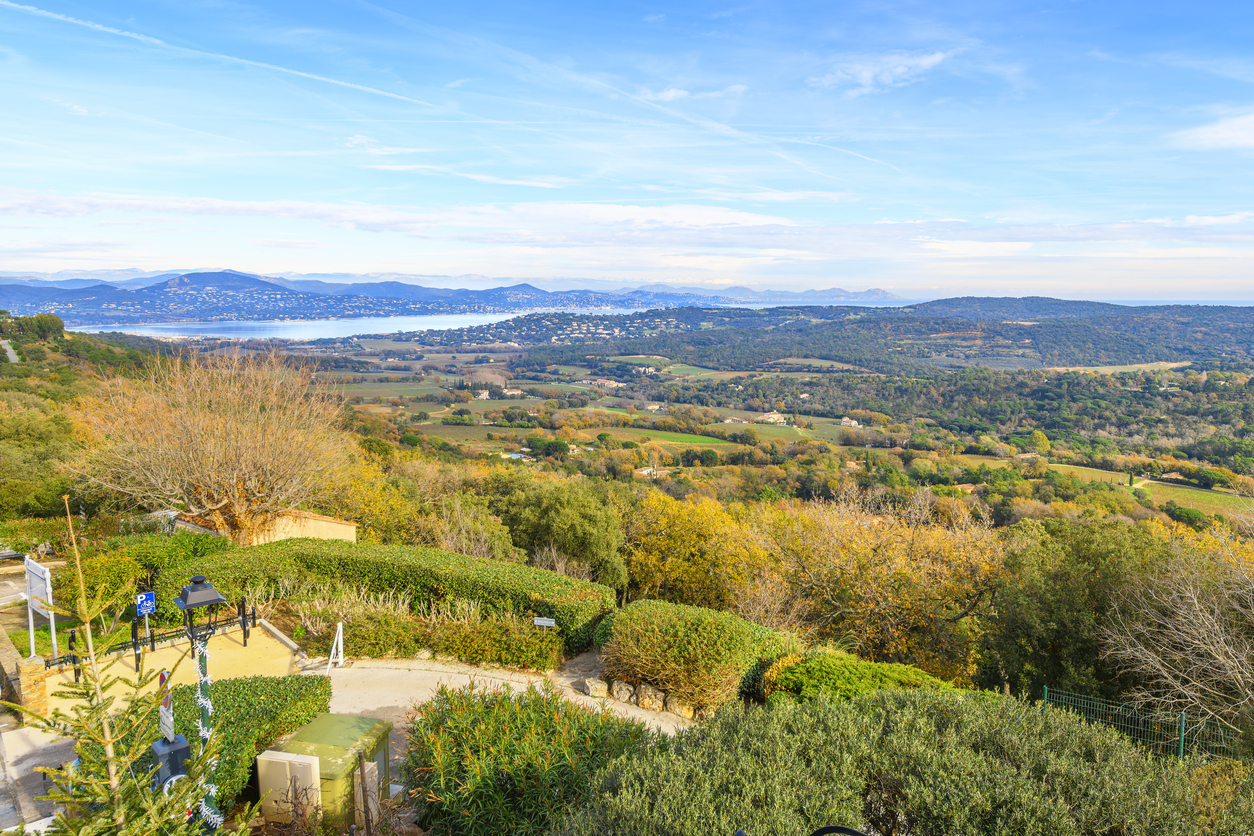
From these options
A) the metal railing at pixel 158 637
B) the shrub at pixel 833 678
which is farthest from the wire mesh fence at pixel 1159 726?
the metal railing at pixel 158 637

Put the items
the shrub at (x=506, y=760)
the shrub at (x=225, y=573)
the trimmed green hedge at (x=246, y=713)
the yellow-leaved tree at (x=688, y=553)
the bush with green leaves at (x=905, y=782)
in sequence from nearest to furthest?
the bush with green leaves at (x=905, y=782) → the shrub at (x=506, y=760) → the trimmed green hedge at (x=246, y=713) → the shrub at (x=225, y=573) → the yellow-leaved tree at (x=688, y=553)

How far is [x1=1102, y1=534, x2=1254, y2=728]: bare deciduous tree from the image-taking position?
27.0ft

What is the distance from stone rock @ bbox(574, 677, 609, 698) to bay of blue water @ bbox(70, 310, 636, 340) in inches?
2596

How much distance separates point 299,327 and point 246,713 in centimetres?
12339

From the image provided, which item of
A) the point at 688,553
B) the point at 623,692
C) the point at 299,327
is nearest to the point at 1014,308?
the point at 299,327

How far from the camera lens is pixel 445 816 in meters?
4.84

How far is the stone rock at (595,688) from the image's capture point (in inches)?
320

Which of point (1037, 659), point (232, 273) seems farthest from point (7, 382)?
point (232, 273)

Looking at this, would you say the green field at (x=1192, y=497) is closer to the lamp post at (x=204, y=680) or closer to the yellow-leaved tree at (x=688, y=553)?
the yellow-leaved tree at (x=688, y=553)

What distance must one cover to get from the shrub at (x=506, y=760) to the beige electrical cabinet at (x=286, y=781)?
636 millimetres

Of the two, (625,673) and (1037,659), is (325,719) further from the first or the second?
(1037,659)

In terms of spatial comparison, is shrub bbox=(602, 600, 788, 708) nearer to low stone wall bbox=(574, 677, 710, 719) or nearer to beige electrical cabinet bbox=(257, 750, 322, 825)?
low stone wall bbox=(574, 677, 710, 719)

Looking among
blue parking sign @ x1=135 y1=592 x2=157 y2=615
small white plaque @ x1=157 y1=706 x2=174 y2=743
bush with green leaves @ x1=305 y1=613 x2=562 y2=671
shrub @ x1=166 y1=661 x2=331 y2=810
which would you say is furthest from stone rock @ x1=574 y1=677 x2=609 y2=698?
small white plaque @ x1=157 y1=706 x2=174 y2=743

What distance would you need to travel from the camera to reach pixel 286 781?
4.96 m
